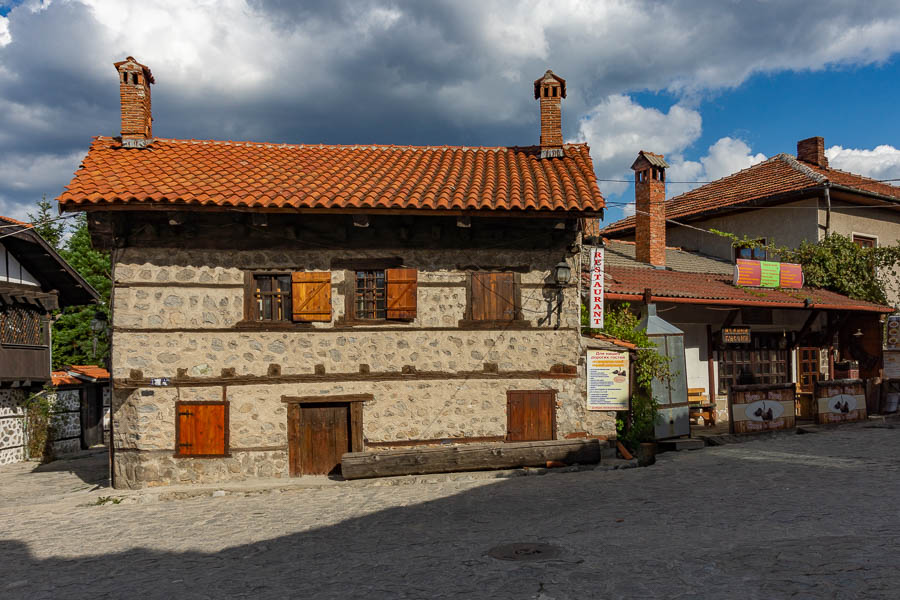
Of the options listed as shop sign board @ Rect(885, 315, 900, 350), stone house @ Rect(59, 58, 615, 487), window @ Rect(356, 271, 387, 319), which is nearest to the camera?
stone house @ Rect(59, 58, 615, 487)

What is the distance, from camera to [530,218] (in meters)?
12.4

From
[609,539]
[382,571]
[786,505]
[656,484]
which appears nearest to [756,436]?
[656,484]

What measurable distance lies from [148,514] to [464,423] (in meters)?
5.44

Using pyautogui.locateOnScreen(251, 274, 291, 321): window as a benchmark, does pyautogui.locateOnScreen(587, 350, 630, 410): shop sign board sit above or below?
below

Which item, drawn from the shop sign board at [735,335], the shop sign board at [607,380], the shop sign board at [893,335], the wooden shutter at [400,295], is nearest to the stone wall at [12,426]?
the wooden shutter at [400,295]

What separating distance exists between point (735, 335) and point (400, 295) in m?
9.55

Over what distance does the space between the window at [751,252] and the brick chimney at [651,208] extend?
4211 millimetres

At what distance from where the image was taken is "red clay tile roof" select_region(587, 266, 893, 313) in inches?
590

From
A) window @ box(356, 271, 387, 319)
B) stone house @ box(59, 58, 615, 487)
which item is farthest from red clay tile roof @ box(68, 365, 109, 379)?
window @ box(356, 271, 387, 319)

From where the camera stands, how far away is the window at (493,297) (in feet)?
40.8

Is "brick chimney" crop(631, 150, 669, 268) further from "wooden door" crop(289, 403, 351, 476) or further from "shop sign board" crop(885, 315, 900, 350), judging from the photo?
"wooden door" crop(289, 403, 351, 476)

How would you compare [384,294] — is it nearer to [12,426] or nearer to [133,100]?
[133,100]

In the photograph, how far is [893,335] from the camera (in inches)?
767

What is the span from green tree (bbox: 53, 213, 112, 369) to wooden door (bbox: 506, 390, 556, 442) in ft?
82.6
